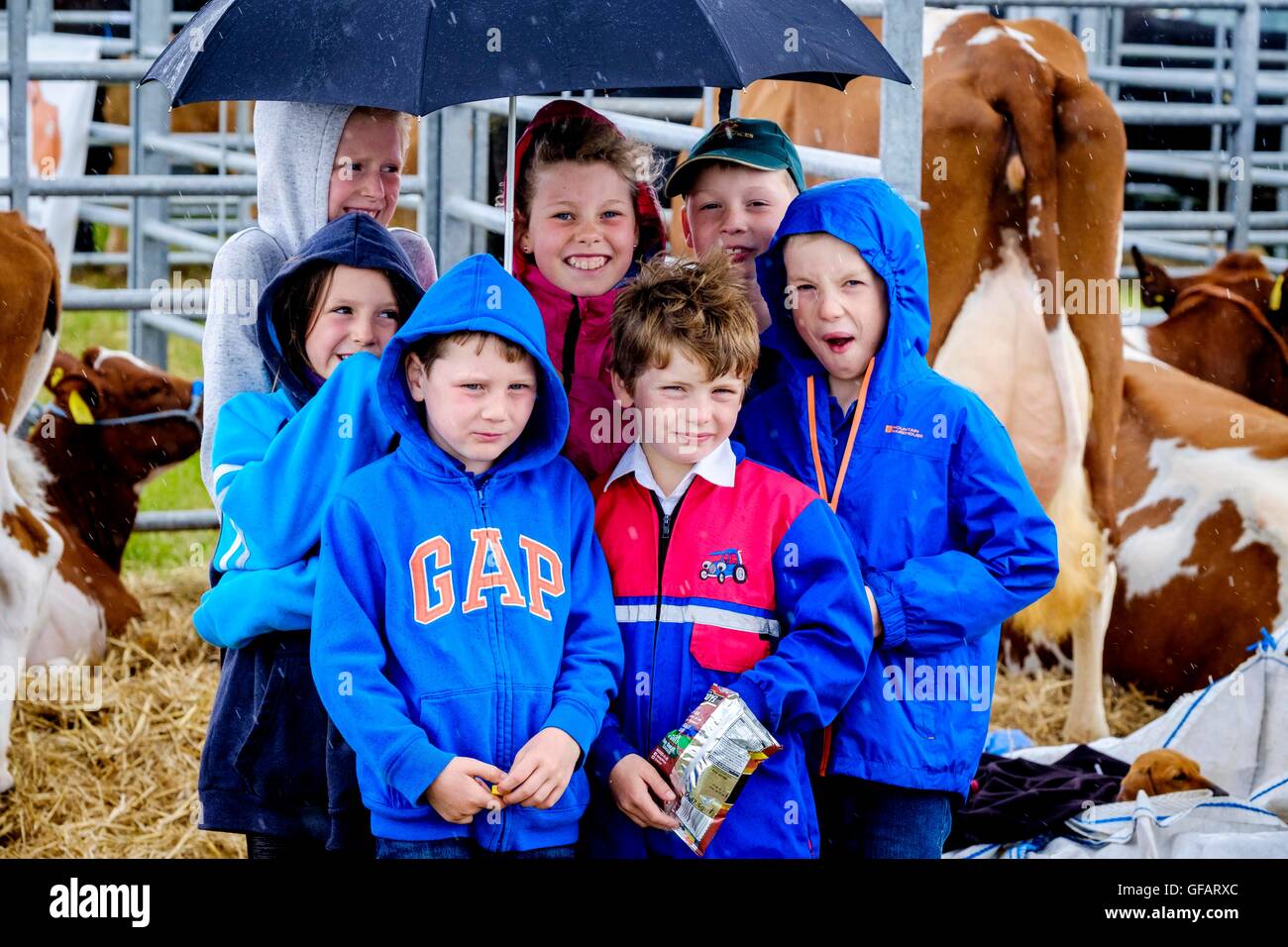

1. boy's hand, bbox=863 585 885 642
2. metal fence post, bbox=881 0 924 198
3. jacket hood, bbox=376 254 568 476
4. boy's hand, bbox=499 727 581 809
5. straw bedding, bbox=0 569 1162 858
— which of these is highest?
metal fence post, bbox=881 0 924 198

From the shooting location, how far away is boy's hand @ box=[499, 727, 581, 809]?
1937mm

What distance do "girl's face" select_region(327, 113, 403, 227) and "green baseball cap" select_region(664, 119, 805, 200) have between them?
0.49 m

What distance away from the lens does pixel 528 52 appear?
206 cm

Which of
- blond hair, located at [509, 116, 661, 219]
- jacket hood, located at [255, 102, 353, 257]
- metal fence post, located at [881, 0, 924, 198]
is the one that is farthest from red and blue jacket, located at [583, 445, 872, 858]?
metal fence post, located at [881, 0, 924, 198]

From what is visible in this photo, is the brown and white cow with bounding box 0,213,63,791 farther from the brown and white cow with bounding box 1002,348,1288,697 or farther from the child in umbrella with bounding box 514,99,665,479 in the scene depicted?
the brown and white cow with bounding box 1002,348,1288,697

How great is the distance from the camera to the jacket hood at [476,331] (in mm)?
2020

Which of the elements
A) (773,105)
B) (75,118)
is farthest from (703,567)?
(75,118)

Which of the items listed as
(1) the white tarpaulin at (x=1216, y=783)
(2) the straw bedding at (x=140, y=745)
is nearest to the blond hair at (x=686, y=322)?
(1) the white tarpaulin at (x=1216, y=783)

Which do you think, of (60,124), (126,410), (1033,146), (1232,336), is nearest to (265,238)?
(1033,146)

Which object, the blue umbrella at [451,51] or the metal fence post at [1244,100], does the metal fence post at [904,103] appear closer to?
the blue umbrella at [451,51]

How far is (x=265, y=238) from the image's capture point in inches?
95.6

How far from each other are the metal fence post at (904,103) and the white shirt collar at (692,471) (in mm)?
1114
